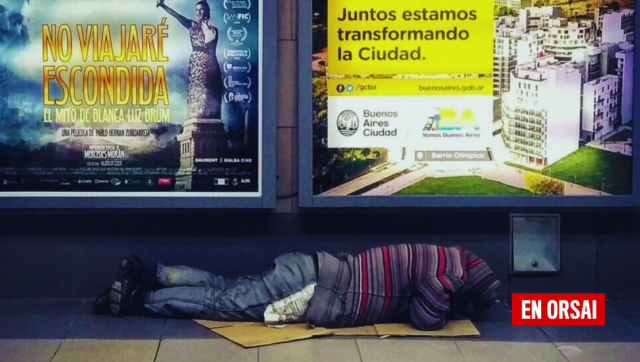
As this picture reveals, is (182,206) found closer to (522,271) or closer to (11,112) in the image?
(11,112)

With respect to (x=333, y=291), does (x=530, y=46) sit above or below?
above

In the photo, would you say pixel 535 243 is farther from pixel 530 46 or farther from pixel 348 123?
pixel 348 123

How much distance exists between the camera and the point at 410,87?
236 inches

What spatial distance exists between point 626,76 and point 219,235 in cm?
282

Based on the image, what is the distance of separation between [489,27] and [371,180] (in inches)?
48.1

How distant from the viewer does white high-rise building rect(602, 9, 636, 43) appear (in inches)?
237

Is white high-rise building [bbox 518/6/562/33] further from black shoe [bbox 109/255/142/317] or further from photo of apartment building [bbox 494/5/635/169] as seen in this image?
black shoe [bbox 109/255/142/317]

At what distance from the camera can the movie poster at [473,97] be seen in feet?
19.5

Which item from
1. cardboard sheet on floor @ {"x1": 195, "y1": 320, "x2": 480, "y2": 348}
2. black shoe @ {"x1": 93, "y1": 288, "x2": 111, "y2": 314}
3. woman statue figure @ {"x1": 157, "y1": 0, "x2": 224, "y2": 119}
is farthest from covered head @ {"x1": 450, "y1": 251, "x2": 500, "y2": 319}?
black shoe @ {"x1": 93, "y1": 288, "x2": 111, "y2": 314}

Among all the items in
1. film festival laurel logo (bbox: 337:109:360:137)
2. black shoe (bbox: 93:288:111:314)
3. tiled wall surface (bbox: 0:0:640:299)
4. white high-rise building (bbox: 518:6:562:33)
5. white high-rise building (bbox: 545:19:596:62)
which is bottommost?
black shoe (bbox: 93:288:111:314)

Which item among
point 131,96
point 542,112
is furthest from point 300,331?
point 542,112

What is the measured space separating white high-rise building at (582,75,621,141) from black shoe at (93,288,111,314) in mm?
3166

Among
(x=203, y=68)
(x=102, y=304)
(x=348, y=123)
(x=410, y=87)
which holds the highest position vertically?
(x=203, y=68)

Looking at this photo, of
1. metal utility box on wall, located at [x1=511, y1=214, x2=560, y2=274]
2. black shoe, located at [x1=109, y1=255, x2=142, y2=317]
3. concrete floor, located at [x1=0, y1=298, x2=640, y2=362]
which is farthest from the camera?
metal utility box on wall, located at [x1=511, y1=214, x2=560, y2=274]
